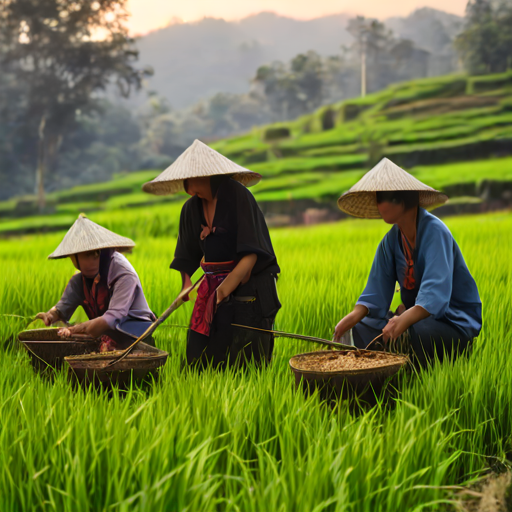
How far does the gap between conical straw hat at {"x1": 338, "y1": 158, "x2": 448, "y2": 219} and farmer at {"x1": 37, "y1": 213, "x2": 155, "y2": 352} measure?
3.85ft

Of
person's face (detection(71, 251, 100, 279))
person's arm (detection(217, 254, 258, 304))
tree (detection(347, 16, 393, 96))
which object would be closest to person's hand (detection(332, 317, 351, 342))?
person's arm (detection(217, 254, 258, 304))

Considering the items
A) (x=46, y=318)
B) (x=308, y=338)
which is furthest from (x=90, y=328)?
(x=308, y=338)

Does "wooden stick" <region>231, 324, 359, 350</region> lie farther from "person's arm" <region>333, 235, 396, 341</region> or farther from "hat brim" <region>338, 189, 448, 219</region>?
"hat brim" <region>338, 189, 448, 219</region>

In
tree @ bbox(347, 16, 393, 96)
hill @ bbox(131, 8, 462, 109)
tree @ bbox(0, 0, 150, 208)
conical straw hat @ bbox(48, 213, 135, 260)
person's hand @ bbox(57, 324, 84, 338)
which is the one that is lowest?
person's hand @ bbox(57, 324, 84, 338)

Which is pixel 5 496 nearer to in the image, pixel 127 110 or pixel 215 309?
pixel 215 309

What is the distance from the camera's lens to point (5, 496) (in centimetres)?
156

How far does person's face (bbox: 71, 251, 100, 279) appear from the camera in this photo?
300cm

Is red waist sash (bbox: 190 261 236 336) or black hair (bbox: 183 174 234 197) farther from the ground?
black hair (bbox: 183 174 234 197)

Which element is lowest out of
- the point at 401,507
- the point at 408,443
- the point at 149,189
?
the point at 401,507

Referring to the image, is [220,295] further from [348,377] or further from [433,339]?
[433,339]

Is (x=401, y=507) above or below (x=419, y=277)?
below

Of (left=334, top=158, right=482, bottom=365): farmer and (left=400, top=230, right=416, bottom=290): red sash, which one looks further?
(left=400, top=230, right=416, bottom=290): red sash

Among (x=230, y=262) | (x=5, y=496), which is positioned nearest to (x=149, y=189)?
(x=230, y=262)

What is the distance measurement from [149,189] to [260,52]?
83.3 metres
